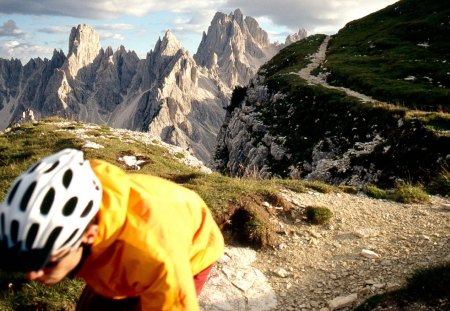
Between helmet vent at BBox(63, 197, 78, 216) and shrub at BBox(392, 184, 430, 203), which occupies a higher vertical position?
helmet vent at BBox(63, 197, 78, 216)

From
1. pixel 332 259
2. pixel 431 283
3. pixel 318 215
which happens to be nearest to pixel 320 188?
pixel 318 215

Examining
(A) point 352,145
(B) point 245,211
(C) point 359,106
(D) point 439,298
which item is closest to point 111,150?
(B) point 245,211

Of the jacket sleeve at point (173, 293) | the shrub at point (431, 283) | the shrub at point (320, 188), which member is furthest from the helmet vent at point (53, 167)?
the shrub at point (320, 188)

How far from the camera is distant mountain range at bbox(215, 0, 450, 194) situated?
1097 inches

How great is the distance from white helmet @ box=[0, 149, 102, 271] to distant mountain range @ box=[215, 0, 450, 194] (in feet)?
49.9

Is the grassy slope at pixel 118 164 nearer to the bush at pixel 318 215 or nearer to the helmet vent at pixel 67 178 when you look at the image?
the bush at pixel 318 215

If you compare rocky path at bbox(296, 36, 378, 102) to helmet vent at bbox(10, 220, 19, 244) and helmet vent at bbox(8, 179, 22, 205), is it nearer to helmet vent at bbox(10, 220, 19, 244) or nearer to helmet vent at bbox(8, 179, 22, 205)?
helmet vent at bbox(8, 179, 22, 205)

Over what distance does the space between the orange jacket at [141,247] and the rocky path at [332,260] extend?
5841 mm

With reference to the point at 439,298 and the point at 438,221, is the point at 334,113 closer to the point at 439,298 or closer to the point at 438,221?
the point at 438,221

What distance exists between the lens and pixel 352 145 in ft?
114

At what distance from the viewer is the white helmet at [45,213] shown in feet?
10.6

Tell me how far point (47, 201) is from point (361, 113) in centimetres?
3784

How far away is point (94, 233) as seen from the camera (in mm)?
3432

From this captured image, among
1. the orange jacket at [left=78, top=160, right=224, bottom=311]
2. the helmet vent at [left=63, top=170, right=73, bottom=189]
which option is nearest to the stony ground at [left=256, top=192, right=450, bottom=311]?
the orange jacket at [left=78, top=160, right=224, bottom=311]
